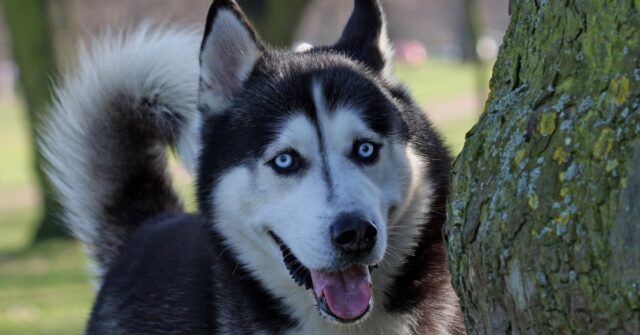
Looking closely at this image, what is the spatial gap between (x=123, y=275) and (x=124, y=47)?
124 cm

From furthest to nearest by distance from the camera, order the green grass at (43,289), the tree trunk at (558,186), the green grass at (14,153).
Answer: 1. the green grass at (14,153)
2. the green grass at (43,289)
3. the tree trunk at (558,186)

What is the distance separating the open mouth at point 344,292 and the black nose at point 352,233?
161mm

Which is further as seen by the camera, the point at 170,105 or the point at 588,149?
the point at 170,105

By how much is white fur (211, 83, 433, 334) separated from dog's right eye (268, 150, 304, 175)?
0.08 feet

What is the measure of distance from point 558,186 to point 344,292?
1.15 meters

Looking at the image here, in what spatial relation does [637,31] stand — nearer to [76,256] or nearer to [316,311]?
[316,311]

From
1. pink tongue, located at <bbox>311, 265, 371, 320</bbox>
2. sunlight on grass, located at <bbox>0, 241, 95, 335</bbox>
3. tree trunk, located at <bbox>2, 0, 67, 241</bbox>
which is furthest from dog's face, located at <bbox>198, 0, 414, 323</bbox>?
tree trunk, located at <bbox>2, 0, 67, 241</bbox>

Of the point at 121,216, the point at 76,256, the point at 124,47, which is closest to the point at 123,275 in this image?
the point at 121,216

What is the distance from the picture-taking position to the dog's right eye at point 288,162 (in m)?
3.66

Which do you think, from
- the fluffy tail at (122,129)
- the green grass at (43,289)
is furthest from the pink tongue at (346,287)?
the green grass at (43,289)

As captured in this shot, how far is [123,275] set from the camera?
4.84 m

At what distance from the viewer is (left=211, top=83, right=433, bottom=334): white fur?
3473 millimetres

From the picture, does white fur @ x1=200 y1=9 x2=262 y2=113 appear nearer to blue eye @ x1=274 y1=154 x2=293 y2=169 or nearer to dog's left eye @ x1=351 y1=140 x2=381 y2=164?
blue eye @ x1=274 y1=154 x2=293 y2=169

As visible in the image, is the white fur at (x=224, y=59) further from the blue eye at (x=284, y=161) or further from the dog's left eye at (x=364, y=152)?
the dog's left eye at (x=364, y=152)
